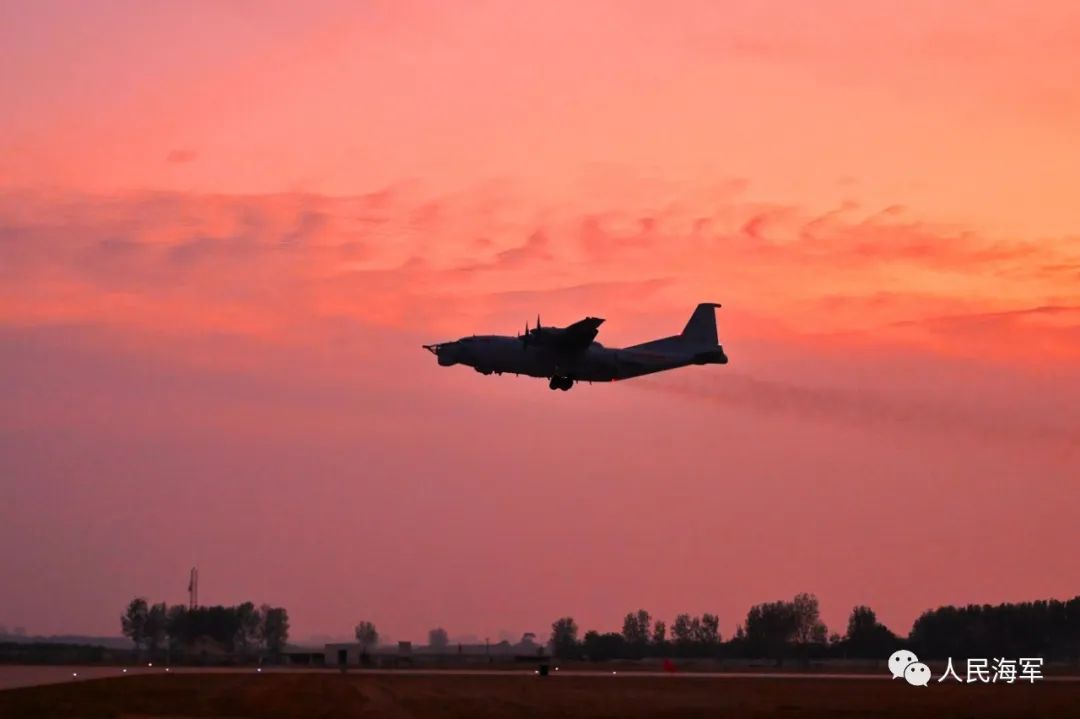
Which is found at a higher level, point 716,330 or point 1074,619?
point 716,330

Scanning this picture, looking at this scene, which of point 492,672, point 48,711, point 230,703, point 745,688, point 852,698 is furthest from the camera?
point 492,672

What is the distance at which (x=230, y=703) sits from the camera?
62.4 metres

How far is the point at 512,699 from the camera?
67062 mm

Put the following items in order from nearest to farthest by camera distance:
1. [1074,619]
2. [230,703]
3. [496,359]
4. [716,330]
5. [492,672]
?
[230,703] → [496,359] → [716,330] → [492,672] → [1074,619]

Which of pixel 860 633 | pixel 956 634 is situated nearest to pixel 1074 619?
pixel 956 634

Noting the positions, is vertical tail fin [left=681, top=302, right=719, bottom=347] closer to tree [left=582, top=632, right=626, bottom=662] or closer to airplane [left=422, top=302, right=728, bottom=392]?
airplane [left=422, top=302, right=728, bottom=392]

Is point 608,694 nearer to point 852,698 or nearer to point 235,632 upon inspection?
point 852,698

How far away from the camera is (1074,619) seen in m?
153

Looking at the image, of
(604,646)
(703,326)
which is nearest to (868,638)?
(604,646)

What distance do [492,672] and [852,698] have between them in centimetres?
3549

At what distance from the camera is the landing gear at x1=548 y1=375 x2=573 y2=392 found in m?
85.2

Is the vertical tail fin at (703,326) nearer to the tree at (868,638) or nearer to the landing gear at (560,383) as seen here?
the landing gear at (560,383)

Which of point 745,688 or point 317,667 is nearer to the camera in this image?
point 745,688

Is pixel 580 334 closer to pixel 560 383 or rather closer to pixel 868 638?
pixel 560 383
